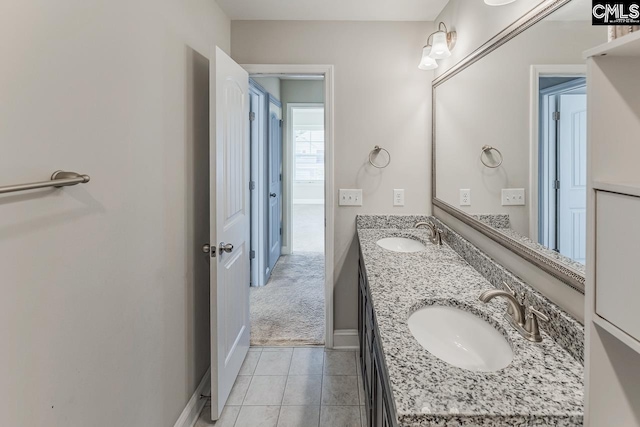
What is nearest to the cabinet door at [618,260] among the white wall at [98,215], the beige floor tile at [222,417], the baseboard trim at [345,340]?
the white wall at [98,215]

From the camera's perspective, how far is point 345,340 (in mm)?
2781

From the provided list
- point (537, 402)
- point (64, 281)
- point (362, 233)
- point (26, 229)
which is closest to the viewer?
point (537, 402)

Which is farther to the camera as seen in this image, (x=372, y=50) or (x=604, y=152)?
(x=372, y=50)

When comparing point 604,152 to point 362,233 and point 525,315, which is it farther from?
point 362,233

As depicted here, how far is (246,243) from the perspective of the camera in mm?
2631

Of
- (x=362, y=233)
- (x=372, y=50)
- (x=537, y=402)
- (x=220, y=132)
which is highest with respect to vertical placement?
(x=372, y=50)

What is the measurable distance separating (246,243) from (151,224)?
3.68ft

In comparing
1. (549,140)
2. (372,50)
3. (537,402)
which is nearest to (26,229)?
(537,402)

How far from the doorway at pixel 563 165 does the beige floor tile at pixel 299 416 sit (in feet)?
4.81

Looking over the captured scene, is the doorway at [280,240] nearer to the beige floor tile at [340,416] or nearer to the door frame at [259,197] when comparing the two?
the door frame at [259,197]

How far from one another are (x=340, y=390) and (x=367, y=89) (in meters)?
2.00

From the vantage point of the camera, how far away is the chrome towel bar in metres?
0.80

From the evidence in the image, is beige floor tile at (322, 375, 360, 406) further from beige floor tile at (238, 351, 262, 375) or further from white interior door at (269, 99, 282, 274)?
white interior door at (269, 99, 282, 274)

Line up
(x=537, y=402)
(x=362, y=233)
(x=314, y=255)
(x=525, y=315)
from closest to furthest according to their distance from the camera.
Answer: (x=537, y=402) → (x=525, y=315) → (x=362, y=233) → (x=314, y=255)
